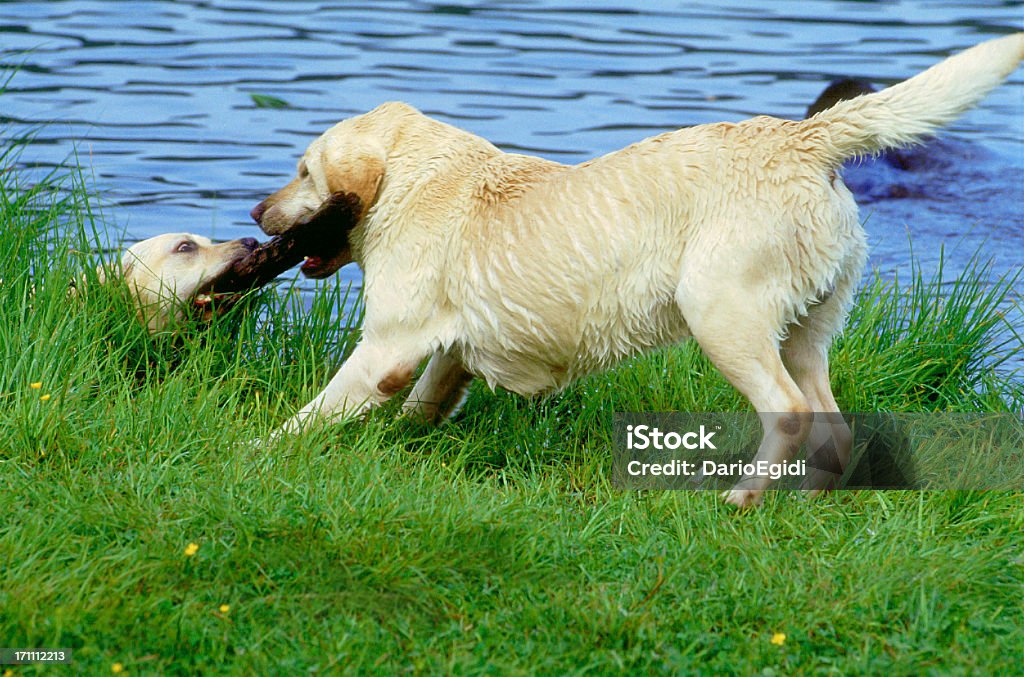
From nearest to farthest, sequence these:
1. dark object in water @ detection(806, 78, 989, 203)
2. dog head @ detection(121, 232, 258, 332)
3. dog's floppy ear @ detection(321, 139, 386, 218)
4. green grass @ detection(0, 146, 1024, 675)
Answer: green grass @ detection(0, 146, 1024, 675), dog's floppy ear @ detection(321, 139, 386, 218), dog head @ detection(121, 232, 258, 332), dark object in water @ detection(806, 78, 989, 203)

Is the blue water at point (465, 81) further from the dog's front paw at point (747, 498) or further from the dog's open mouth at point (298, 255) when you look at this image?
the dog's front paw at point (747, 498)

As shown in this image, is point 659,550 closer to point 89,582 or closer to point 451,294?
point 451,294

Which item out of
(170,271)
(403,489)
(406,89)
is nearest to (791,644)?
(403,489)

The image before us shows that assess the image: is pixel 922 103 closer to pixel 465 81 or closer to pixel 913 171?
pixel 913 171

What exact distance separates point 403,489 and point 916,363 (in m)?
2.67

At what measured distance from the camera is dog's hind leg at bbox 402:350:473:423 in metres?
5.20

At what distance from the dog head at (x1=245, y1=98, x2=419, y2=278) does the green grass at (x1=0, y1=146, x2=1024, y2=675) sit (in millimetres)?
533

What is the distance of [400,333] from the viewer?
190 inches

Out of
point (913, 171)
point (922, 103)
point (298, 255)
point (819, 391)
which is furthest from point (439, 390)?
point (913, 171)

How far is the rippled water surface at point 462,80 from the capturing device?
32.7ft

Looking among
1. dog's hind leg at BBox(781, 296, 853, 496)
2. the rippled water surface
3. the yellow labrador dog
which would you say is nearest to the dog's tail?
the yellow labrador dog

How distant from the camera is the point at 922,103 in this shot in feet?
14.3

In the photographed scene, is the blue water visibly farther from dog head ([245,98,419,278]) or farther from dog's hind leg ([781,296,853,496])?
dog's hind leg ([781,296,853,496])

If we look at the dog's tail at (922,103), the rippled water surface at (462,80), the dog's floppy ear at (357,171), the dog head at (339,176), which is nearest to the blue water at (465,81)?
the rippled water surface at (462,80)
